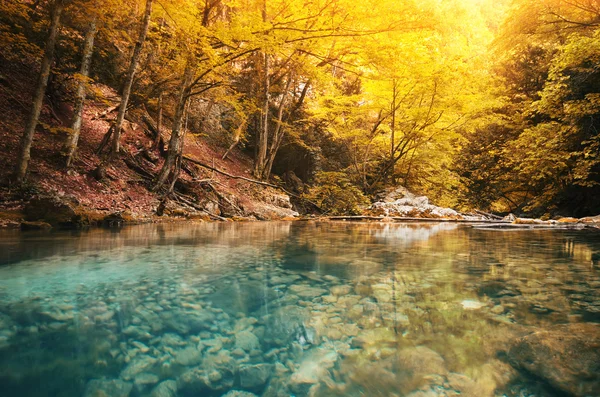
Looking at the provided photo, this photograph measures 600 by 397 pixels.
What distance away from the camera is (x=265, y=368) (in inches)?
48.8

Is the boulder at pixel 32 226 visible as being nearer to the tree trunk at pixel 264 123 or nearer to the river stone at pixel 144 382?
the river stone at pixel 144 382

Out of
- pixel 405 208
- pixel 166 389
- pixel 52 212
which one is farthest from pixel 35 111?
pixel 405 208

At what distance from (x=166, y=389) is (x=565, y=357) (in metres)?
1.54

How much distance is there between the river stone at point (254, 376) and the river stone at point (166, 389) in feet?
0.77

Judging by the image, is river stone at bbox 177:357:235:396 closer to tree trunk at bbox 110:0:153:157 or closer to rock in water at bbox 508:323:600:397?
rock in water at bbox 508:323:600:397

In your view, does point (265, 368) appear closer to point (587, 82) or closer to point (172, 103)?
point (587, 82)

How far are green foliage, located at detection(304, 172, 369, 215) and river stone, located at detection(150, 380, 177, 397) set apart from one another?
32.7 feet

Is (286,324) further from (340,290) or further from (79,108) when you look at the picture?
(79,108)

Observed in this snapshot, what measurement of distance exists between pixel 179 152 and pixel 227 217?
2.46 meters

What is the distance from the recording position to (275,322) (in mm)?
1685

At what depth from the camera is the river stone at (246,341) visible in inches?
55.4

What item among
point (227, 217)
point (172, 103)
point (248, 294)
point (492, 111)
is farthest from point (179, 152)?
point (492, 111)

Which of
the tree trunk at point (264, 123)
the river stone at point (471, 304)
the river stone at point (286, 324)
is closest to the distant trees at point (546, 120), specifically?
the tree trunk at point (264, 123)

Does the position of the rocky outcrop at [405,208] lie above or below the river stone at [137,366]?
above
